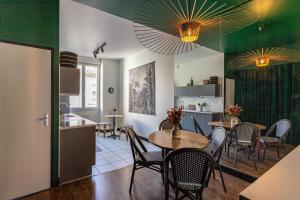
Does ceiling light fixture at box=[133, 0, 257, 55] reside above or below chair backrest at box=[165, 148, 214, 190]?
above

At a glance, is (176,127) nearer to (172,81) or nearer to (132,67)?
(172,81)

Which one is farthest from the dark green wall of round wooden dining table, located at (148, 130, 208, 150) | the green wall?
the green wall

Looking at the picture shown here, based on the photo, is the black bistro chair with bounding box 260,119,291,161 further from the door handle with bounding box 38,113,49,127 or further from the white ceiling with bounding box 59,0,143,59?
the door handle with bounding box 38,113,49,127

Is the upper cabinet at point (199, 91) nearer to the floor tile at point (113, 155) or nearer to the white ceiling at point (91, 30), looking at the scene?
the floor tile at point (113, 155)

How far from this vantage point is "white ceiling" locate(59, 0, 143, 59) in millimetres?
2994

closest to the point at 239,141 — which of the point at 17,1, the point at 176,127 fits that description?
the point at 176,127

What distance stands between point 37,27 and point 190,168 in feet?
8.68

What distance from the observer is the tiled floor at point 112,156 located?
323cm

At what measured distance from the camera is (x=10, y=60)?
211 centimetres

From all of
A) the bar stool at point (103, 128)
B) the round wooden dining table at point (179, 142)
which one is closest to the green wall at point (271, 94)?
the round wooden dining table at point (179, 142)

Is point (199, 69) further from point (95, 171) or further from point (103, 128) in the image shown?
point (103, 128)

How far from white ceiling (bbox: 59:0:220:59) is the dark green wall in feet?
1.50

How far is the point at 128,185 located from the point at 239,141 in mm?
2126

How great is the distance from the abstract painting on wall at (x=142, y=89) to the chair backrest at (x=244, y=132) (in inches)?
97.1
